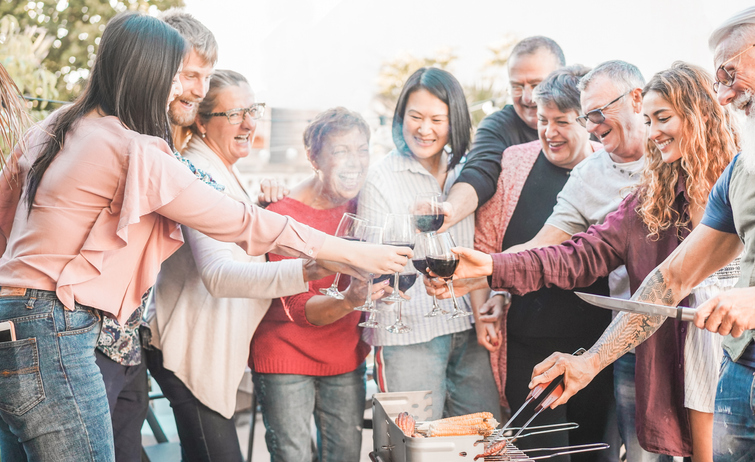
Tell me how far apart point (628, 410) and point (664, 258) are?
521mm

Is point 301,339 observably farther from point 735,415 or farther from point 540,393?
point 735,415

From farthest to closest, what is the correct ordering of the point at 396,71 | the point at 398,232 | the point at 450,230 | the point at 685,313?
the point at 396,71 < the point at 450,230 < the point at 398,232 < the point at 685,313

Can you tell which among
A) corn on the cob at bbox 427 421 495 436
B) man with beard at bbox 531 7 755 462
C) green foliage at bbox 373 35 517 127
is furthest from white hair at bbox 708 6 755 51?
green foliage at bbox 373 35 517 127

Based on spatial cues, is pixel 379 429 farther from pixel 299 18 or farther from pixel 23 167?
pixel 299 18

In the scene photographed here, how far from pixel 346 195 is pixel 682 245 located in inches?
43.6

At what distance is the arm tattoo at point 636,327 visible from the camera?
5.64 feet

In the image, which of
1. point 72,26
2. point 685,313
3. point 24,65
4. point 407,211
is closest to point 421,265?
point 407,211

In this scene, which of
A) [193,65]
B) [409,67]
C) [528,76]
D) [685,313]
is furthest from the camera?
[409,67]

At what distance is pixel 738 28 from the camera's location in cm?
143

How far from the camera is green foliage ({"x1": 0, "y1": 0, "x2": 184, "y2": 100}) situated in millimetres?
6688

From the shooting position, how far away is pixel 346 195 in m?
2.24

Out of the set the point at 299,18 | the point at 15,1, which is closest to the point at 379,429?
the point at 15,1

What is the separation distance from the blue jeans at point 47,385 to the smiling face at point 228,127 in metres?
0.91

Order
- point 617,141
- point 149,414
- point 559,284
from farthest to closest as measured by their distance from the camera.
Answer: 1. point 149,414
2. point 617,141
3. point 559,284
